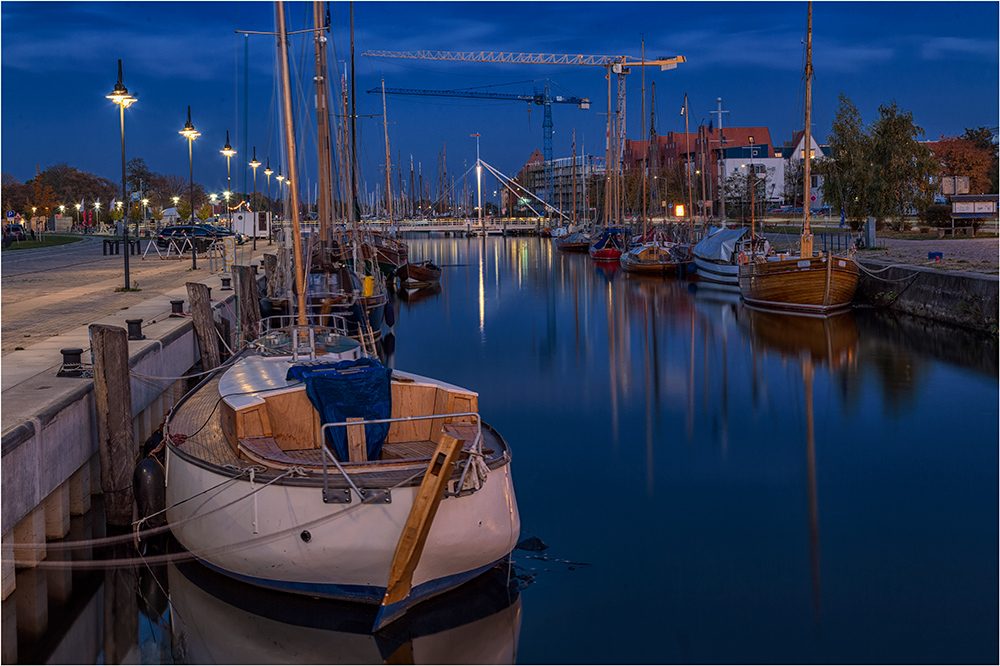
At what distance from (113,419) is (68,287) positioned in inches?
816

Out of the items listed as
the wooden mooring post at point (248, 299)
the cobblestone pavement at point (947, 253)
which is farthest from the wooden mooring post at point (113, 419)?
the cobblestone pavement at point (947, 253)

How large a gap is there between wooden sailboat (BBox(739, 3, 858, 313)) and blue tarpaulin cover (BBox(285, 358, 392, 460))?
87.7ft

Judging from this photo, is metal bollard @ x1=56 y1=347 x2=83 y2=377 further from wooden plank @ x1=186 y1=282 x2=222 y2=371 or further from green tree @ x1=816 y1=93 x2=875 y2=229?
green tree @ x1=816 y1=93 x2=875 y2=229

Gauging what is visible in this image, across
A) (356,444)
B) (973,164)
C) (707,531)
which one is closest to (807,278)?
(707,531)

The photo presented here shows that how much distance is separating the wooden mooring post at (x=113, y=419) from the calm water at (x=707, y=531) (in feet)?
3.58

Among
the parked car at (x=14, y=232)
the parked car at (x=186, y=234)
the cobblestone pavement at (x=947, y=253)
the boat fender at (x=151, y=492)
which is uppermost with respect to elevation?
the parked car at (x=14, y=232)

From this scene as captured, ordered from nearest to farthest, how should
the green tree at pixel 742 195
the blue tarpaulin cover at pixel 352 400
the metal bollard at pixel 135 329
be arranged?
1. the blue tarpaulin cover at pixel 352 400
2. the metal bollard at pixel 135 329
3. the green tree at pixel 742 195

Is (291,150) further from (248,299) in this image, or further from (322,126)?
(322,126)

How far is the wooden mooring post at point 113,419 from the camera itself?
38.8 ft

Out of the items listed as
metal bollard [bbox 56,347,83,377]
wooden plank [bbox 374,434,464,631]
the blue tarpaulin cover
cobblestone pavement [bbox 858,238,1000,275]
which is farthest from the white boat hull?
cobblestone pavement [bbox 858,238,1000,275]

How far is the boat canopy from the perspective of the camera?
48500 mm

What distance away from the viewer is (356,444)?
10.4m

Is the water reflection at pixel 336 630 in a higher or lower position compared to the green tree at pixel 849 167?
lower

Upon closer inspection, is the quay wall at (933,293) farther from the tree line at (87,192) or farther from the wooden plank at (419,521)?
the tree line at (87,192)
